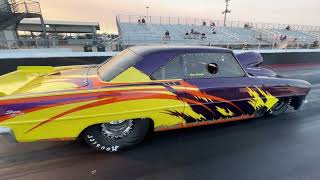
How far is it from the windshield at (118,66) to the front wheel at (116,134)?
0.65m

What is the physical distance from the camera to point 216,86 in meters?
3.40

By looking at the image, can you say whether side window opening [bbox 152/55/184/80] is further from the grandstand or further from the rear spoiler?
the grandstand

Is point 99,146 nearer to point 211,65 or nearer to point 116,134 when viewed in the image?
point 116,134

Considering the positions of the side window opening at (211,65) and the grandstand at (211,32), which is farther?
the grandstand at (211,32)

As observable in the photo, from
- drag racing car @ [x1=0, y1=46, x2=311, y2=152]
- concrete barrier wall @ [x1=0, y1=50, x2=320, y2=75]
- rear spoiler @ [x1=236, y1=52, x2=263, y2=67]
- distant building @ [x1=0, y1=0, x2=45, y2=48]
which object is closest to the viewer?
drag racing car @ [x1=0, y1=46, x2=311, y2=152]

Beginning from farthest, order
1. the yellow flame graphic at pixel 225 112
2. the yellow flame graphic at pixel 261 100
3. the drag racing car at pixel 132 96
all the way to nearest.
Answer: the yellow flame graphic at pixel 261 100 → the yellow flame graphic at pixel 225 112 → the drag racing car at pixel 132 96

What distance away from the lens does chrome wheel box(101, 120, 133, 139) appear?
3074 mm

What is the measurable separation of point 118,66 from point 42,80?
106 cm

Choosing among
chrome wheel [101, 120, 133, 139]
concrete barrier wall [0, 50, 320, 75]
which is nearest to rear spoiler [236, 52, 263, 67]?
chrome wheel [101, 120, 133, 139]

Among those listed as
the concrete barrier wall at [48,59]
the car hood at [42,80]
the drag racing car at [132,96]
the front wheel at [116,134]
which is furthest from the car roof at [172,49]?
the concrete barrier wall at [48,59]

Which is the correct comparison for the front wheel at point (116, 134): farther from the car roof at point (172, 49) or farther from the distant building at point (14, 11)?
the distant building at point (14, 11)

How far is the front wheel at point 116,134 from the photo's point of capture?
303 centimetres

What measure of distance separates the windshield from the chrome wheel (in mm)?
616

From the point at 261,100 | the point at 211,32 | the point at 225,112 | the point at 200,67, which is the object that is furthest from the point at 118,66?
the point at 211,32
